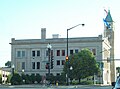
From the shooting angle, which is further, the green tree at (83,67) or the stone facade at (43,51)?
the stone facade at (43,51)

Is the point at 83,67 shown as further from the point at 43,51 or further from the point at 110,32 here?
the point at 110,32

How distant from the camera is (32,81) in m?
90.9

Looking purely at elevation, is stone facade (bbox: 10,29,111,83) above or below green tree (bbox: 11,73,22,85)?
above

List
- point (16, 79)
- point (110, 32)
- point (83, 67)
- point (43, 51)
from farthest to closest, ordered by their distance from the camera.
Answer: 1. point (110, 32)
2. point (43, 51)
3. point (83, 67)
4. point (16, 79)

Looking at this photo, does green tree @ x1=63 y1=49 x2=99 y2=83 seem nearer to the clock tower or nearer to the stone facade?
the stone facade

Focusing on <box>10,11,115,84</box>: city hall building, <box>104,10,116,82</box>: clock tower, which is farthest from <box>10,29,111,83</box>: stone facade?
<box>104,10,116,82</box>: clock tower

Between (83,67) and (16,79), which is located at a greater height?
(83,67)

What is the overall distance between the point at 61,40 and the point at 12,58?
653 inches

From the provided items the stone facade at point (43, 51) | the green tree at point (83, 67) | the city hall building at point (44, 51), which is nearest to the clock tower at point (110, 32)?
the city hall building at point (44, 51)

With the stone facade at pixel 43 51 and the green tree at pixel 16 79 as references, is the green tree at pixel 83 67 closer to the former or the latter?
the green tree at pixel 16 79

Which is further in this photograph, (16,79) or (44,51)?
(44,51)

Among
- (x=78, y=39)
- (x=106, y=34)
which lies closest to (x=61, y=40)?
(x=78, y=39)

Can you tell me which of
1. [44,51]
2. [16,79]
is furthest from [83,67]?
[44,51]

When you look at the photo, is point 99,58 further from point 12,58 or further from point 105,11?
point 105,11
